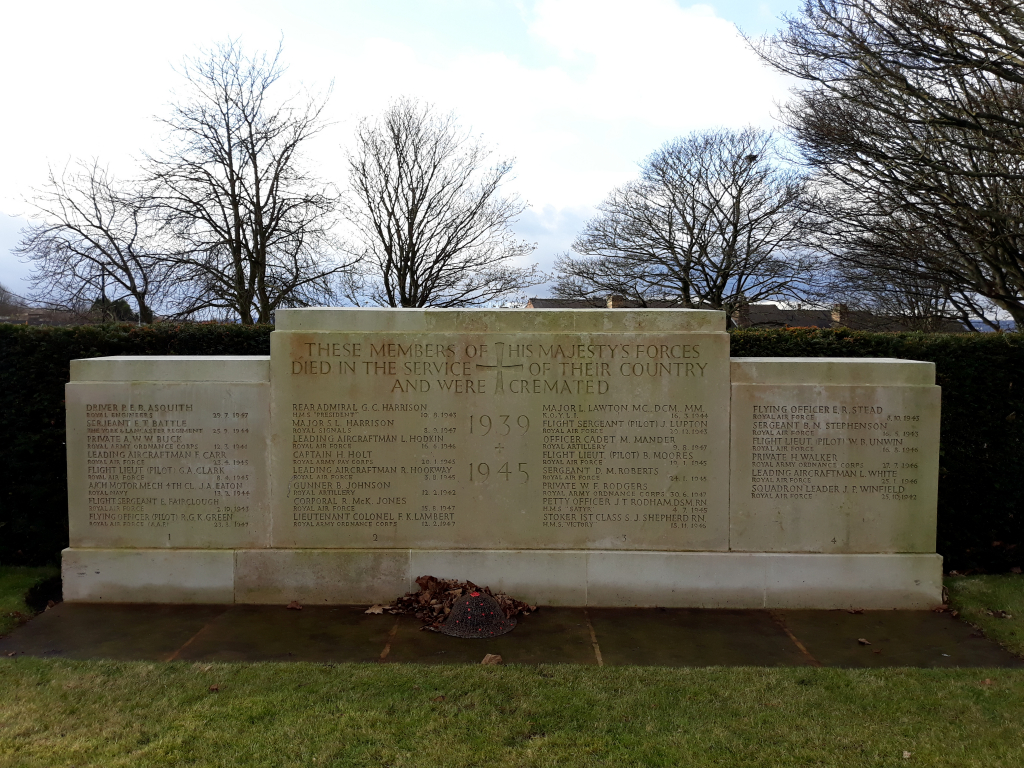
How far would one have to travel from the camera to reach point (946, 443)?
6.80 meters

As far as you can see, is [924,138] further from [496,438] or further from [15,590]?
[15,590]

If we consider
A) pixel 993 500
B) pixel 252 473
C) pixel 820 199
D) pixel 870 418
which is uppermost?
pixel 820 199

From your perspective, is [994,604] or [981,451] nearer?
[994,604]

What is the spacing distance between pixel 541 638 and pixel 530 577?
2.52 feet

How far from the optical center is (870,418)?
18.5 feet

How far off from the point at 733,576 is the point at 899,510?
1.61 m

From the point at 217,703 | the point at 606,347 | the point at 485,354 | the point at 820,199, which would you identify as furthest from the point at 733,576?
the point at 820,199

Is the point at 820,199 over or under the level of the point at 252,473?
over

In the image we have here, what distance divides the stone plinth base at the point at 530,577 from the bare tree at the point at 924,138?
7999 mm

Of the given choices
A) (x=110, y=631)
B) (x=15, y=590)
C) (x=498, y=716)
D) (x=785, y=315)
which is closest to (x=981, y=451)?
(x=498, y=716)

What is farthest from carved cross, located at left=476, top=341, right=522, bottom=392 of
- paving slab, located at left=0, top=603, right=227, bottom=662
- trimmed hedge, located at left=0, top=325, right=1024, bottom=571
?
trimmed hedge, located at left=0, top=325, right=1024, bottom=571

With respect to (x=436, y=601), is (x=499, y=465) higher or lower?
higher

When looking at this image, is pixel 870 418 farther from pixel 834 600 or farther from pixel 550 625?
pixel 550 625

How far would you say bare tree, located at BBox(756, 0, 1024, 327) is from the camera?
9.70 m
